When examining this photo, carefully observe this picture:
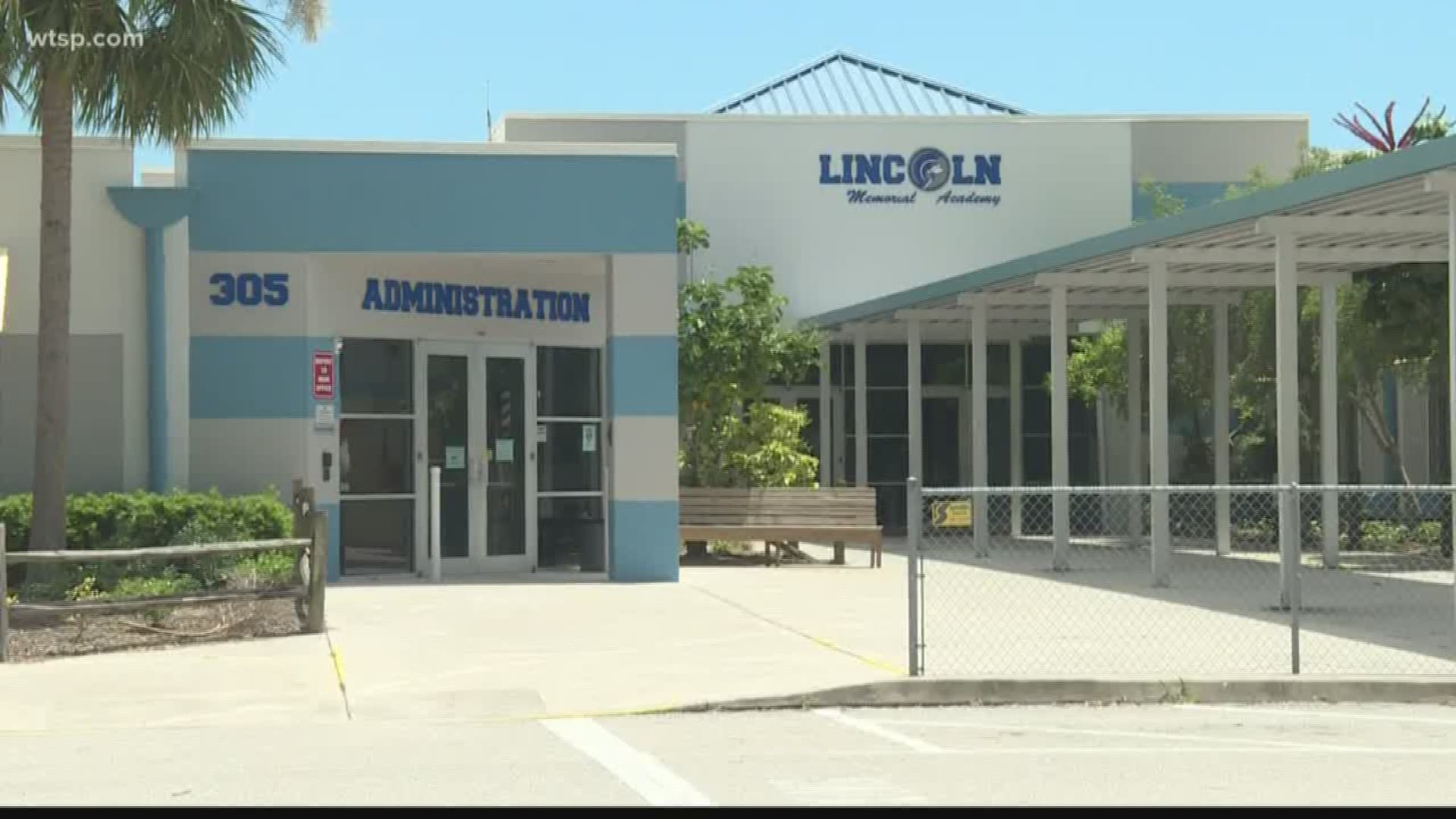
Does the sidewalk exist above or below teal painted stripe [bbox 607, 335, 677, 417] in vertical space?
below

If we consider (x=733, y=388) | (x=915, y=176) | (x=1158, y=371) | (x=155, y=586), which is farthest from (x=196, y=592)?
(x=915, y=176)

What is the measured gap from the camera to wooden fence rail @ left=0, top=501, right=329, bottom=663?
14.6 meters

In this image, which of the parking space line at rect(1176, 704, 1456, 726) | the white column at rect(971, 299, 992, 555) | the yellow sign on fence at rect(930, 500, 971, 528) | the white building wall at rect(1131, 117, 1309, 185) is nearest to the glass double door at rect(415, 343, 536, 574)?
the white column at rect(971, 299, 992, 555)

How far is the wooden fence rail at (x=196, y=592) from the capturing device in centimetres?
1463

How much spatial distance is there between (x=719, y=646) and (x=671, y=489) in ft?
21.0

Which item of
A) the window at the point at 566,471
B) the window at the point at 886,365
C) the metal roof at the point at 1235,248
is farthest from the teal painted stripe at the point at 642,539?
the window at the point at 886,365

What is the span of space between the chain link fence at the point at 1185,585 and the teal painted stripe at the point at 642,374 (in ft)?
12.3

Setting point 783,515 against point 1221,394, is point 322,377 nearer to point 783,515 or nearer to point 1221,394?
point 783,515

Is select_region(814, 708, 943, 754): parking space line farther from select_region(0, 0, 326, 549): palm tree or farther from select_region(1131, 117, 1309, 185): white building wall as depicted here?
select_region(1131, 117, 1309, 185): white building wall

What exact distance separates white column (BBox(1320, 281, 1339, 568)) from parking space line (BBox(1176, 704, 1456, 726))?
1105 centimetres

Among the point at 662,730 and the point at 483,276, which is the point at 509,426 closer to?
the point at 483,276

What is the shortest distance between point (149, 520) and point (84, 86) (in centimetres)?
415

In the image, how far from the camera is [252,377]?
20906mm
